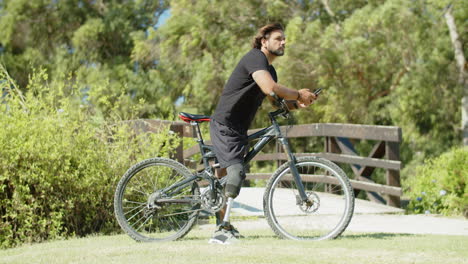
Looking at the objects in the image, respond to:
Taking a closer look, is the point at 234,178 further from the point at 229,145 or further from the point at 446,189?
the point at 446,189

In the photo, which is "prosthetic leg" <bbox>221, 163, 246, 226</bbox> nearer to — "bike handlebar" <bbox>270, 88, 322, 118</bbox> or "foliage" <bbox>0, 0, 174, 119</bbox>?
"bike handlebar" <bbox>270, 88, 322, 118</bbox>

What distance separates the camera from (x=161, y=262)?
4.84m

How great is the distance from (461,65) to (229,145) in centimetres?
1234

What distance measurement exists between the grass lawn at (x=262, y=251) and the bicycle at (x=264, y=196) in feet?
0.55

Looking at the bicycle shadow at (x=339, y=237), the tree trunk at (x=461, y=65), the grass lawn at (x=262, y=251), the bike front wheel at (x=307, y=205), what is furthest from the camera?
the tree trunk at (x=461, y=65)

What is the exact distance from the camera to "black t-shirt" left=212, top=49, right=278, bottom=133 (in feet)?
18.1

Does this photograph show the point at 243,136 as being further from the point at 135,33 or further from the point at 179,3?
the point at 135,33

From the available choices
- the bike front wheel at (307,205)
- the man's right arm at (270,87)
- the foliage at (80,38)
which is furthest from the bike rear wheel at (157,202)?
the foliage at (80,38)

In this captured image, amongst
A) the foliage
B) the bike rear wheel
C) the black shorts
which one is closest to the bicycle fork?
the black shorts

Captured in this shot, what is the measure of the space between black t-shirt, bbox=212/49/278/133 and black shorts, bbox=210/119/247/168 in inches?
1.7

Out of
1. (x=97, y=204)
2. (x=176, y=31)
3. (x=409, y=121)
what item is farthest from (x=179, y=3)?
(x=97, y=204)

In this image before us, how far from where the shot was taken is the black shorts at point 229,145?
223 inches

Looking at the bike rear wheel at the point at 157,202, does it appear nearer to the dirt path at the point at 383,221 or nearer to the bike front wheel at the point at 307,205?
the bike front wheel at the point at 307,205

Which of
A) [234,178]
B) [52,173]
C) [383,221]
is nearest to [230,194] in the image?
[234,178]
